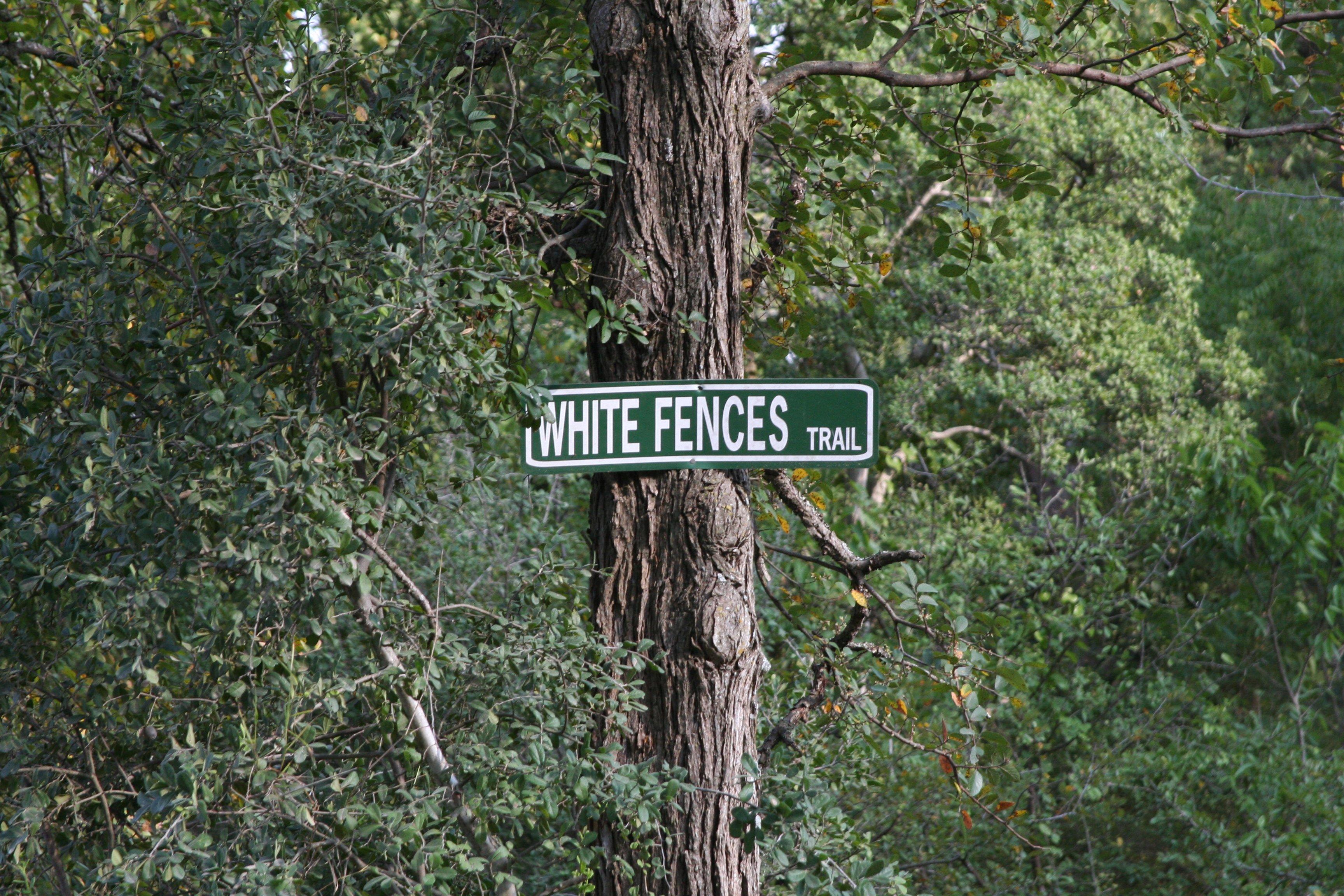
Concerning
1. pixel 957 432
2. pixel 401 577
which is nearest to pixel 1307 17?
pixel 401 577

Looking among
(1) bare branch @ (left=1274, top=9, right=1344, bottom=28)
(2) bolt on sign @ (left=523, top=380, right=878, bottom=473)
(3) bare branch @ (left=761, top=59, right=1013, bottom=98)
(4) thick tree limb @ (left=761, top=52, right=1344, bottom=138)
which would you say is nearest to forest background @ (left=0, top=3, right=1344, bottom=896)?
(2) bolt on sign @ (left=523, top=380, right=878, bottom=473)

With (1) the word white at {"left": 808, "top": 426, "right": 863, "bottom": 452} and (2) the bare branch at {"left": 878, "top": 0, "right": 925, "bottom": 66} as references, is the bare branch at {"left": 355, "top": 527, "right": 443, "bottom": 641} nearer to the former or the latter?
(1) the word white at {"left": 808, "top": 426, "right": 863, "bottom": 452}

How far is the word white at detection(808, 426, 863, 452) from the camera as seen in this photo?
2412mm

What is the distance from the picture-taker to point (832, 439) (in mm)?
2418

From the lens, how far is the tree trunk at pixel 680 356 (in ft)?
7.84

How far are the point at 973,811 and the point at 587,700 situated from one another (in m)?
3.90

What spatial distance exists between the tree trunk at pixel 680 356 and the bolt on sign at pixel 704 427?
6cm

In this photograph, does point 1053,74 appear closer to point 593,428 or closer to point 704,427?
point 704,427

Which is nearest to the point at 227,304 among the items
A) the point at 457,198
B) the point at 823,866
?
the point at 457,198

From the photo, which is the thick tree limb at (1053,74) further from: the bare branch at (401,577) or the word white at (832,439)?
the bare branch at (401,577)

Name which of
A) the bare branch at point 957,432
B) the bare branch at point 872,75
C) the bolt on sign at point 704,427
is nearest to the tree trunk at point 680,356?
the bolt on sign at point 704,427

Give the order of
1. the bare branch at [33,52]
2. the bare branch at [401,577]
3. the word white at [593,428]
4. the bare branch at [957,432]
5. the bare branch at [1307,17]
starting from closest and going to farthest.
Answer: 1. the bare branch at [401,577]
2. the word white at [593,428]
3. the bare branch at [1307,17]
4. the bare branch at [33,52]
5. the bare branch at [957,432]

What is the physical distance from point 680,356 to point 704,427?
0.16 meters

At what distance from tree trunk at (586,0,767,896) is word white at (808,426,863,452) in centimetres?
20
